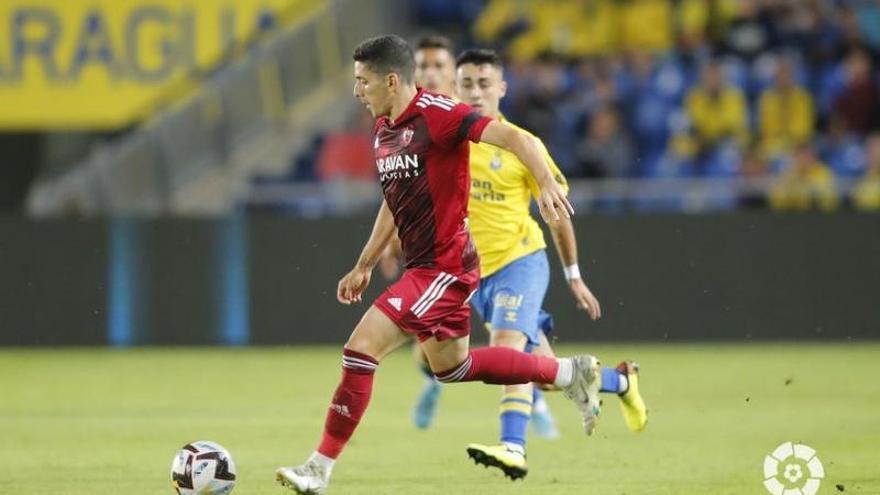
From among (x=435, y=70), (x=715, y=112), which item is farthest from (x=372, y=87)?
(x=715, y=112)

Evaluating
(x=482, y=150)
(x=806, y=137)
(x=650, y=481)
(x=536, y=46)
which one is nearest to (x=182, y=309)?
(x=536, y=46)

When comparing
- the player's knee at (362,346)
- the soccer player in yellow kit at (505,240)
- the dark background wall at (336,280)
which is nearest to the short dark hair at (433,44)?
the soccer player in yellow kit at (505,240)

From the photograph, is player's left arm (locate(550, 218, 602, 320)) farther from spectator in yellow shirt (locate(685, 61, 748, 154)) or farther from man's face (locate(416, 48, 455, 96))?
spectator in yellow shirt (locate(685, 61, 748, 154))

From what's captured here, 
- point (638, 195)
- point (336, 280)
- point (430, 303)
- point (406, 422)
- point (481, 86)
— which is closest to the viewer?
point (430, 303)

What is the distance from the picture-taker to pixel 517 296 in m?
8.99

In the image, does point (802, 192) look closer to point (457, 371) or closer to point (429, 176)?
point (457, 371)

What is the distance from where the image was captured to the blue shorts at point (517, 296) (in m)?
8.92

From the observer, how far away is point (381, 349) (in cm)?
752

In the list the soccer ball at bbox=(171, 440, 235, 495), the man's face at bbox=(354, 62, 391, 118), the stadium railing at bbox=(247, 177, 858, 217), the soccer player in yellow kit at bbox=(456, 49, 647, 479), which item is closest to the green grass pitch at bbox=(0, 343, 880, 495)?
the soccer ball at bbox=(171, 440, 235, 495)

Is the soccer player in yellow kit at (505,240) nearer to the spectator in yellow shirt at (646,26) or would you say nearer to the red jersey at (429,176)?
the red jersey at (429,176)

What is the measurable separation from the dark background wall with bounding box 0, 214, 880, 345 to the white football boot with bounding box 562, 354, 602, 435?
8.49 metres

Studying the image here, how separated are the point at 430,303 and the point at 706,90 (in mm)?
11977

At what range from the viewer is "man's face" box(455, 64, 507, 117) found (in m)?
9.12

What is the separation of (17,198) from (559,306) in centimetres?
850
